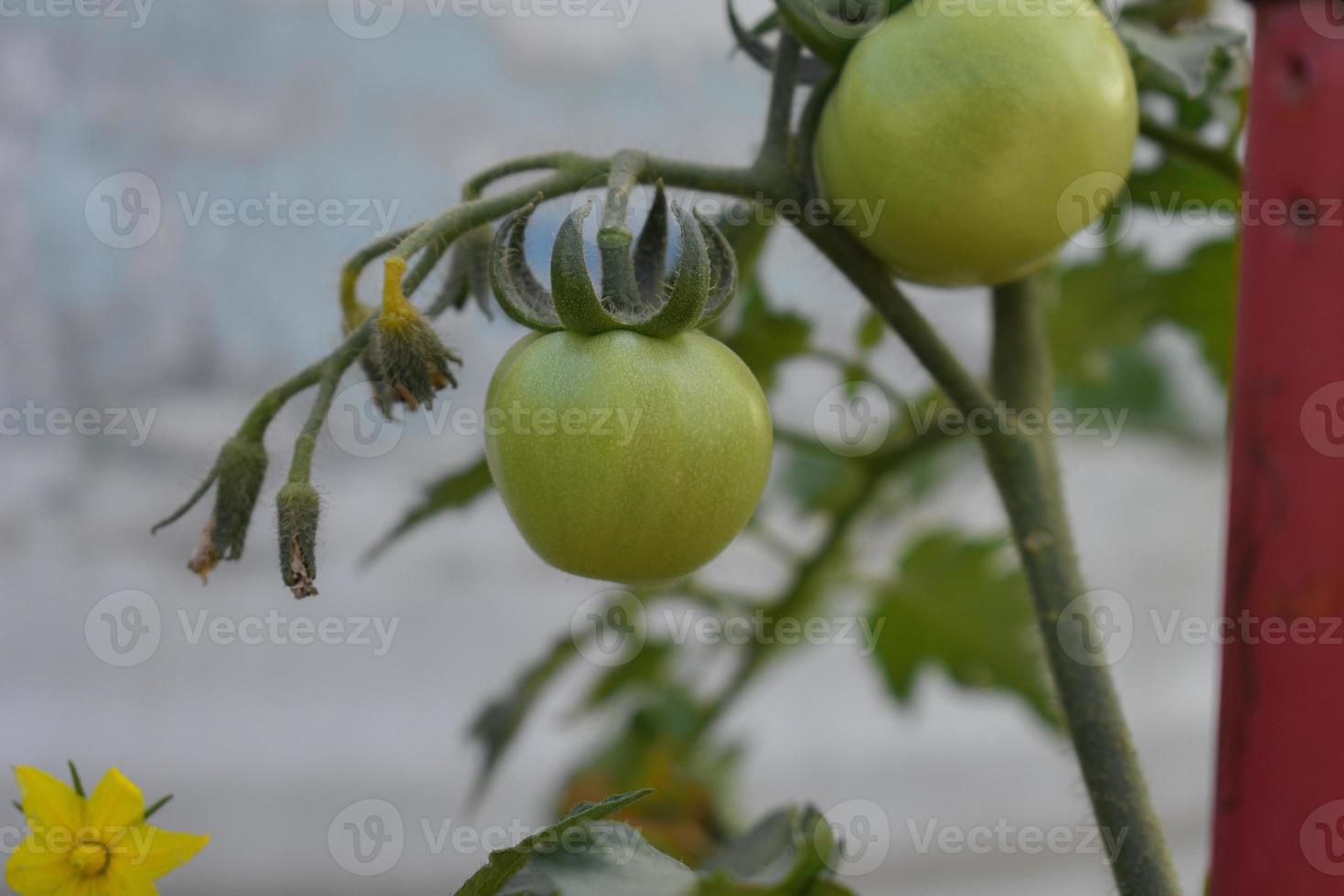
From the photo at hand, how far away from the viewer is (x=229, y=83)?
1.23 m

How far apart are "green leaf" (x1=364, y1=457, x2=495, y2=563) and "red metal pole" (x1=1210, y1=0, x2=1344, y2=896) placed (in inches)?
11.0

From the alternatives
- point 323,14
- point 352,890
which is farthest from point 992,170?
point 352,890

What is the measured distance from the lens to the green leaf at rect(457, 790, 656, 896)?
1.04 feet

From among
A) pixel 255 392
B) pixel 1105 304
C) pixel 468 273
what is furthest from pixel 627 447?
pixel 255 392

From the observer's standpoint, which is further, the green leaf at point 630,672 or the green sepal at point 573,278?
the green leaf at point 630,672

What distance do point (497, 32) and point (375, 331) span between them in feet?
3.38

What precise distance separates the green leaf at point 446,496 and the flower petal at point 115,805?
0.49 ft
